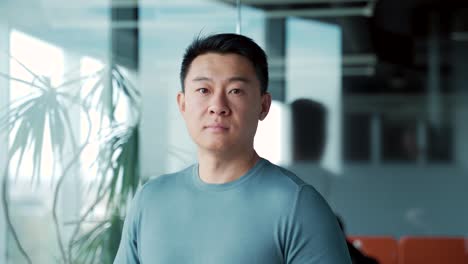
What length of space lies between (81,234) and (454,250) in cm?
305

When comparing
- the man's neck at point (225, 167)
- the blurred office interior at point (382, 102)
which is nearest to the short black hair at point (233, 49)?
the man's neck at point (225, 167)

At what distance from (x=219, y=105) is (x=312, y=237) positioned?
0.26m

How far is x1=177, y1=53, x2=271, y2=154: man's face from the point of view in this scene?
49.4 inches

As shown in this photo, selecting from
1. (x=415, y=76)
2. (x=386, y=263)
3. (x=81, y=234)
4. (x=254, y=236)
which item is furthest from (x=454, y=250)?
(x=254, y=236)

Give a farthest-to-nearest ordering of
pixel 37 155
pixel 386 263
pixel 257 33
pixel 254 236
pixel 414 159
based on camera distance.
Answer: pixel 414 159, pixel 386 263, pixel 257 33, pixel 37 155, pixel 254 236

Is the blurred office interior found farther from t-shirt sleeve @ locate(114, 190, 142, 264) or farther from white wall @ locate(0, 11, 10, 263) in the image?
t-shirt sleeve @ locate(114, 190, 142, 264)

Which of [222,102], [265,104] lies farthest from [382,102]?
[222,102]

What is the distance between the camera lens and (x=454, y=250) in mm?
5066

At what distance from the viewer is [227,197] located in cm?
125

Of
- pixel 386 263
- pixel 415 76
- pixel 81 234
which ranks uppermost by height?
pixel 415 76

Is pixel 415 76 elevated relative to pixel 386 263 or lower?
elevated

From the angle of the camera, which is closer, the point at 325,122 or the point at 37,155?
the point at 37,155

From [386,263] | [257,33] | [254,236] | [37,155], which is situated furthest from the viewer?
[386,263]

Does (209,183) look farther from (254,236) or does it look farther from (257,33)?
(257,33)
